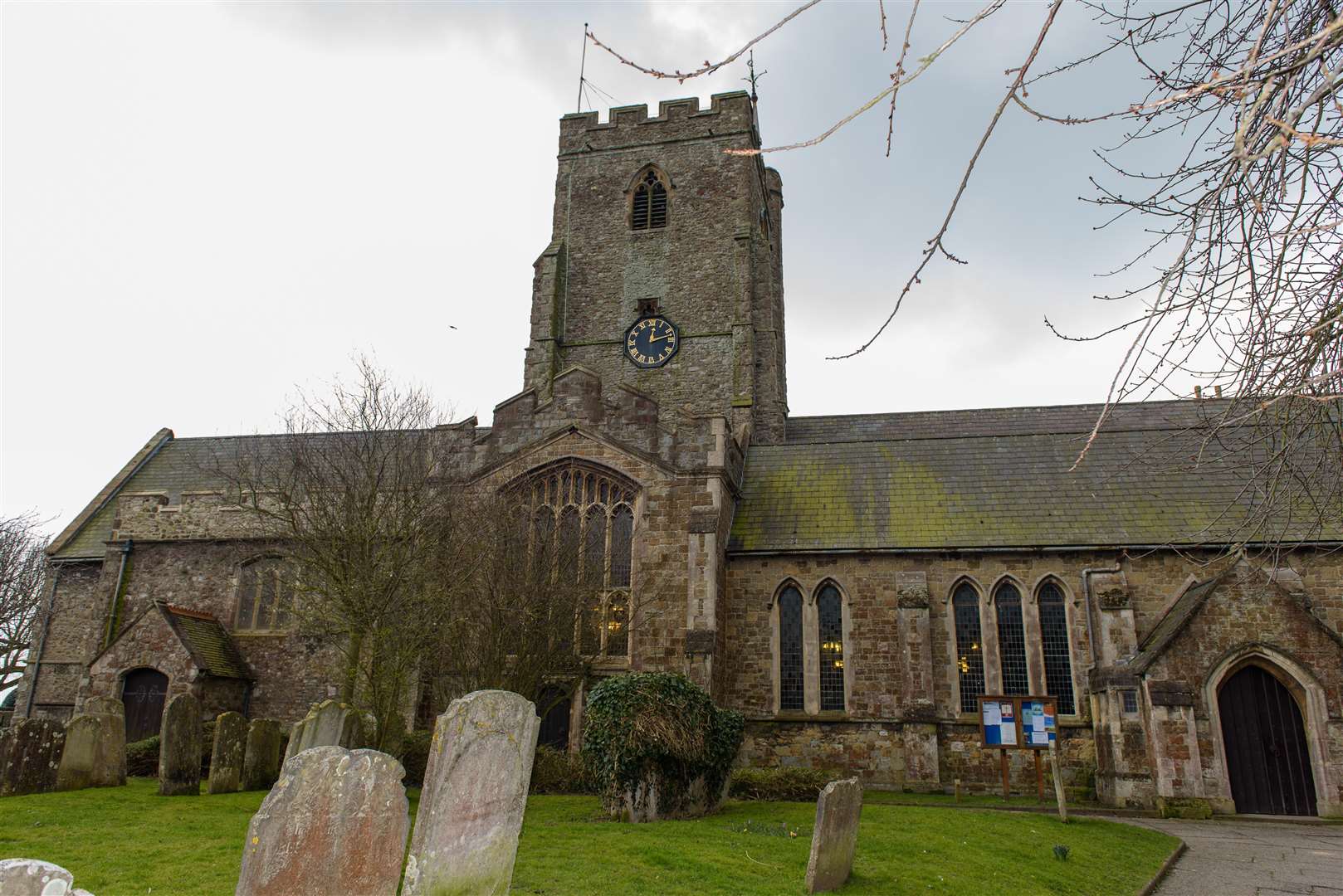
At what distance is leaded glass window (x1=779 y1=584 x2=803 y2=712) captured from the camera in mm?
19250

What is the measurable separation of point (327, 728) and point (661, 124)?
77.3 ft

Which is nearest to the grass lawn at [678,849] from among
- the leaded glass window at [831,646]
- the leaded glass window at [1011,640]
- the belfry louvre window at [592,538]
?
the belfry louvre window at [592,538]

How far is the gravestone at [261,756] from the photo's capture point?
15102mm


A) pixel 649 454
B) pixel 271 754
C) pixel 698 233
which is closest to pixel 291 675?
pixel 271 754

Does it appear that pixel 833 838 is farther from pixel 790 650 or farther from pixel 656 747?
pixel 790 650

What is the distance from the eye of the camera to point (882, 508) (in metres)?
21.1

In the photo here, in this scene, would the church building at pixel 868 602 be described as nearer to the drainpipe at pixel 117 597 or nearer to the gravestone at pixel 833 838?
the drainpipe at pixel 117 597

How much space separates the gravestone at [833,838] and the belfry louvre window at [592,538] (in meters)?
8.69

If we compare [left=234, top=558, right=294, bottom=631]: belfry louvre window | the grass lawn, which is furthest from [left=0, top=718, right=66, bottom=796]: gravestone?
[left=234, top=558, right=294, bottom=631]: belfry louvre window

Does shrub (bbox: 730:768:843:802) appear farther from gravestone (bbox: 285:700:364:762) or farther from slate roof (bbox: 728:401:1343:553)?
gravestone (bbox: 285:700:364:762)

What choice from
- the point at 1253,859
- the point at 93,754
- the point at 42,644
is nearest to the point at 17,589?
the point at 42,644

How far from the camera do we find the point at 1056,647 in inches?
736

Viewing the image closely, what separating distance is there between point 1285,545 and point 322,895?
17.7m

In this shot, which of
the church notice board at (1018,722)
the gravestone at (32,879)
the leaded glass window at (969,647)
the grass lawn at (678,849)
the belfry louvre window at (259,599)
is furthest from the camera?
the belfry louvre window at (259,599)
